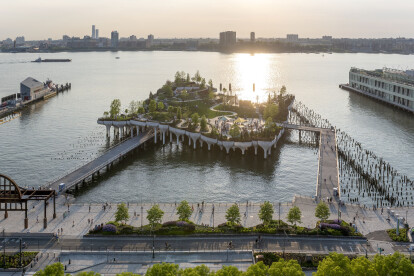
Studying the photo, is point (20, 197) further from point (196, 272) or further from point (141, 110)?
point (141, 110)

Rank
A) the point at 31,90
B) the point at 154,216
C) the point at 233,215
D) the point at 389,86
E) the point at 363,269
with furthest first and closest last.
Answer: the point at 31,90 < the point at 389,86 < the point at 233,215 < the point at 154,216 < the point at 363,269

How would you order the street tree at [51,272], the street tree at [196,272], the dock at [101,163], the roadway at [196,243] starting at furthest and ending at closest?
the dock at [101,163] < the roadway at [196,243] < the street tree at [51,272] < the street tree at [196,272]

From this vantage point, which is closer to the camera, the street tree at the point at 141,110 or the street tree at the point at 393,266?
the street tree at the point at 393,266

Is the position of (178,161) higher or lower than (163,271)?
lower

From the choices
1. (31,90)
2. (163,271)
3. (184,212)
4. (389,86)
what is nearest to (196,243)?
(184,212)

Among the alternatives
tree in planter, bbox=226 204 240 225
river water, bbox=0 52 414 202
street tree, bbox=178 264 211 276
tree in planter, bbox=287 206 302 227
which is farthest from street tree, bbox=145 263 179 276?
river water, bbox=0 52 414 202

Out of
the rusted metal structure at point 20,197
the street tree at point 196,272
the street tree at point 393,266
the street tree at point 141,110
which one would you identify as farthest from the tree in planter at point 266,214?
the street tree at point 141,110

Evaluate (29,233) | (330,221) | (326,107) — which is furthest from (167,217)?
(326,107)

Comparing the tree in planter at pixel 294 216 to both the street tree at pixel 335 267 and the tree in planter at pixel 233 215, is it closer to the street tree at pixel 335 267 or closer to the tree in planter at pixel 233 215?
the tree in planter at pixel 233 215
